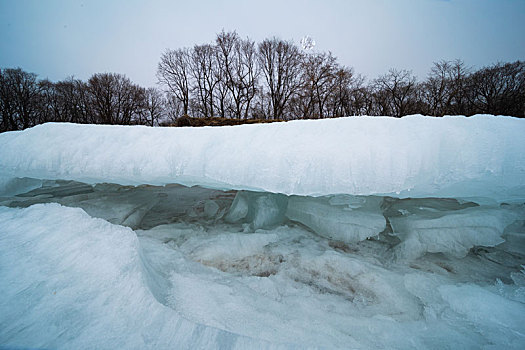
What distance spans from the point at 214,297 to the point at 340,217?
1.06 metres

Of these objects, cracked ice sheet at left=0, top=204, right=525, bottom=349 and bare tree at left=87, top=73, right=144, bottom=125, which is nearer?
cracked ice sheet at left=0, top=204, right=525, bottom=349

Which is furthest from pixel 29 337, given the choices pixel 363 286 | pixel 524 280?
pixel 524 280

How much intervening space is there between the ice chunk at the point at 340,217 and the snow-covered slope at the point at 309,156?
0.38 m

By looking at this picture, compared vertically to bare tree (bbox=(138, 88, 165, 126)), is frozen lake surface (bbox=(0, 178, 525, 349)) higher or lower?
lower

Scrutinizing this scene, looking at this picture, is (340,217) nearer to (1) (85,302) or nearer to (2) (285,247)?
(2) (285,247)

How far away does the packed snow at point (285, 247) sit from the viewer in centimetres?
65

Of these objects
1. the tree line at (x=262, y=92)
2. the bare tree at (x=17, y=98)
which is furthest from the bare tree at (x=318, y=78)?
the bare tree at (x=17, y=98)

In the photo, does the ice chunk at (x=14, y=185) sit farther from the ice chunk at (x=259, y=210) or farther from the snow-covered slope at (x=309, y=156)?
the ice chunk at (x=259, y=210)

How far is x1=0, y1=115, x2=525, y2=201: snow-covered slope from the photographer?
3.30 ft

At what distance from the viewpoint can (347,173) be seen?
1.06 m

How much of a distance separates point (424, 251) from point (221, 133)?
160cm

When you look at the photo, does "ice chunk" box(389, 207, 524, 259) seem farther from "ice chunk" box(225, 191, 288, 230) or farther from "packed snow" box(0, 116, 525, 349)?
"ice chunk" box(225, 191, 288, 230)

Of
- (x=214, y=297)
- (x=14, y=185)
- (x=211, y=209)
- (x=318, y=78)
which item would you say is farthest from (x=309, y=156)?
(x=318, y=78)

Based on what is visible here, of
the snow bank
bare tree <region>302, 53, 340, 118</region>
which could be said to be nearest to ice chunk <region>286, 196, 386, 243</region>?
the snow bank
